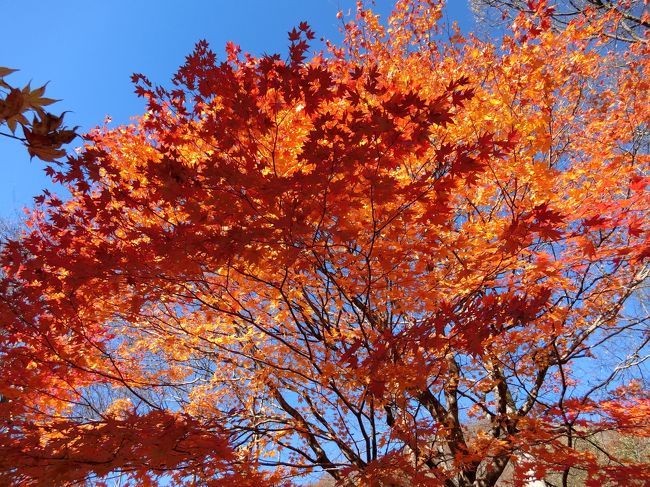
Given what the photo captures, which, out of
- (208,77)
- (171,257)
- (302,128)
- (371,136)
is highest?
(302,128)

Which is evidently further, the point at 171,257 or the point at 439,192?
the point at 171,257

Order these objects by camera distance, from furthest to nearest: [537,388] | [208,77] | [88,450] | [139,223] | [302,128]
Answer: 1. [139,223]
2. [537,388]
3. [302,128]
4. [208,77]
5. [88,450]

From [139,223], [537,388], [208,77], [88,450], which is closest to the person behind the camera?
[88,450]

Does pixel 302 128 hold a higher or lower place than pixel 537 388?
higher

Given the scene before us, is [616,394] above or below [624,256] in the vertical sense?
below

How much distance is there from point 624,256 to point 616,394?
7.57ft

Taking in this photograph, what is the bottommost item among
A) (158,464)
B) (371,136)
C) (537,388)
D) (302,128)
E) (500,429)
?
(158,464)

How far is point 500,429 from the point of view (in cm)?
593

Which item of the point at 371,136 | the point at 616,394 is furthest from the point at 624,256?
the point at 371,136

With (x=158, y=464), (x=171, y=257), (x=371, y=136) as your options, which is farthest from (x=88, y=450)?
(x=371, y=136)

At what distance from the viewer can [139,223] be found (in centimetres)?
628

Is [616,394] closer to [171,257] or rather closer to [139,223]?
[171,257]

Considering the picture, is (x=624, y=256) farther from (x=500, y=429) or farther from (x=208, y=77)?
(x=208, y=77)

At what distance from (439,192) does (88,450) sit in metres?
3.49
